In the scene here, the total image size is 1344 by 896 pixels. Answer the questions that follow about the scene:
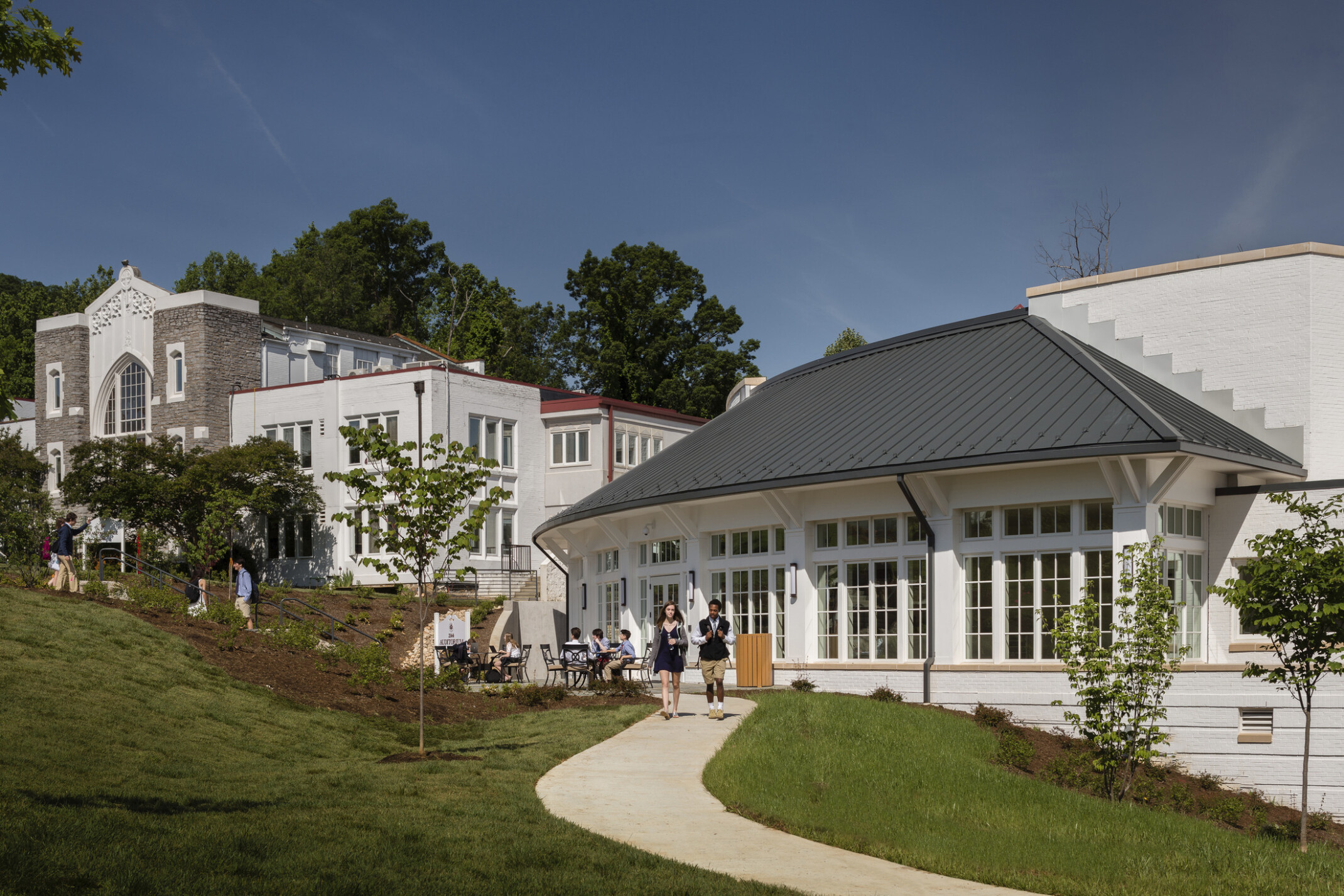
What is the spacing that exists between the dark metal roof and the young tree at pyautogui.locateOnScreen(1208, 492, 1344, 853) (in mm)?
5484

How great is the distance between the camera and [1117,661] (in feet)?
53.2

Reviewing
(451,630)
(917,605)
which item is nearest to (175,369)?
(451,630)

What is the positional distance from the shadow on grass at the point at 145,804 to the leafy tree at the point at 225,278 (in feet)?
254

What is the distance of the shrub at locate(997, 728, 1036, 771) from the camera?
684 inches

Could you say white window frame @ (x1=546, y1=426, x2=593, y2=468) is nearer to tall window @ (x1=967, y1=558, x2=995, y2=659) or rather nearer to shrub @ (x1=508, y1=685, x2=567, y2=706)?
shrub @ (x1=508, y1=685, x2=567, y2=706)

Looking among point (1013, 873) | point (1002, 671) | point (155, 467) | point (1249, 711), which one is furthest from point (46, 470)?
point (1013, 873)

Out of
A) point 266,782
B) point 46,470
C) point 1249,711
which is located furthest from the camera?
point 46,470

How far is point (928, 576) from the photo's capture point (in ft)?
76.2

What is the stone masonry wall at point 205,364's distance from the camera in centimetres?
5403

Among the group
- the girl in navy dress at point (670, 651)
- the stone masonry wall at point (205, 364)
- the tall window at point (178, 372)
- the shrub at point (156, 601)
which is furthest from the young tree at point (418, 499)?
the tall window at point (178, 372)

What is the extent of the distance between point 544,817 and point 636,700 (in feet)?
35.3

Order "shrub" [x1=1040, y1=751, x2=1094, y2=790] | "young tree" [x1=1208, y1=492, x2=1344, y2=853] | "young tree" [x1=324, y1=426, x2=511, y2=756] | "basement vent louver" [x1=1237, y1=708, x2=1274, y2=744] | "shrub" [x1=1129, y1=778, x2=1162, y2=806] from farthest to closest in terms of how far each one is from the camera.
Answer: "basement vent louver" [x1=1237, y1=708, x2=1274, y2=744] → "shrub" [x1=1040, y1=751, x2=1094, y2=790] → "shrub" [x1=1129, y1=778, x2=1162, y2=806] → "young tree" [x1=324, y1=426, x2=511, y2=756] → "young tree" [x1=1208, y1=492, x2=1344, y2=853]

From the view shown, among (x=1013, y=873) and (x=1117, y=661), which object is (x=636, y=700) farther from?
(x=1013, y=873)

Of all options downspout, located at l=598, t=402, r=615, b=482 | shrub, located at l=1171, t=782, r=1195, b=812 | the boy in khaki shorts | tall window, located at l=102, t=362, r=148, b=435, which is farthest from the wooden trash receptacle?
tall window, located at l=102, t=362, r=148, b=435
